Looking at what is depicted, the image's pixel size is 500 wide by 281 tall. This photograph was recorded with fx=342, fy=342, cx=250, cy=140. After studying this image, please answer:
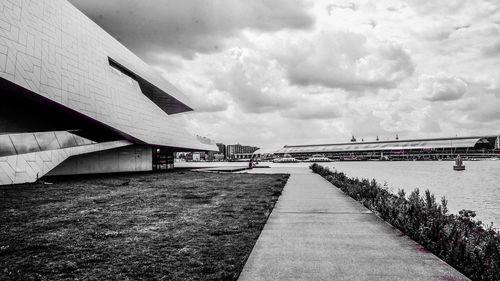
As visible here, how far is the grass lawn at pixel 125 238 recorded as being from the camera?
16.3 feet

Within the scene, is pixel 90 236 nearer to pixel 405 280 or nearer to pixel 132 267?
pixel 132 267

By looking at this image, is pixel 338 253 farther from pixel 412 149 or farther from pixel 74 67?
pixel 412 149

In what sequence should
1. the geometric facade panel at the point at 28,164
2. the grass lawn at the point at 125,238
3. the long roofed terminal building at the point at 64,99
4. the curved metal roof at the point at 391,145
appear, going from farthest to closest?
1. the curved metal roof at the point at 391,145
2. the long roofed terminal building at the point at 64,99
3. the geometric facade panel at the point at 28,164
4. the grass lawn at the point at 125,238

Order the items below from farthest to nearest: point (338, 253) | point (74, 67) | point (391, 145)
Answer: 1. point (391, 145)
2. point (74, 67)
3. point (338, 253)

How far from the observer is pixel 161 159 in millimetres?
41500

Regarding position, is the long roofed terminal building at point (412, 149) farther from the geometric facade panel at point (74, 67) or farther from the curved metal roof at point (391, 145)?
the geometric facade panel at point (74, 67)

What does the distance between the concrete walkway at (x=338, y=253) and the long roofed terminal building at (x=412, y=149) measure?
381ft

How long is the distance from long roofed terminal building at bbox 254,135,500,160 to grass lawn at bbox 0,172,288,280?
115278 mm

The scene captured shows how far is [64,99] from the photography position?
20375 mm

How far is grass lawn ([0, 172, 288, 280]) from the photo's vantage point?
4.97 meters

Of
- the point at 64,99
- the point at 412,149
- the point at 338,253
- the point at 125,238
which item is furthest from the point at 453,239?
the point at 412,149

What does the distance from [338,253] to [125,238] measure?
420 centimetres

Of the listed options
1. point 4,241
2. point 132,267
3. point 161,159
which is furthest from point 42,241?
point 161,159

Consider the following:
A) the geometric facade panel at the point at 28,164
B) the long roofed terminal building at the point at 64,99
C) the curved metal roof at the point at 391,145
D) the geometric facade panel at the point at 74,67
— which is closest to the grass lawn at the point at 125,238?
the geometric facade panel at the point at 28,164
